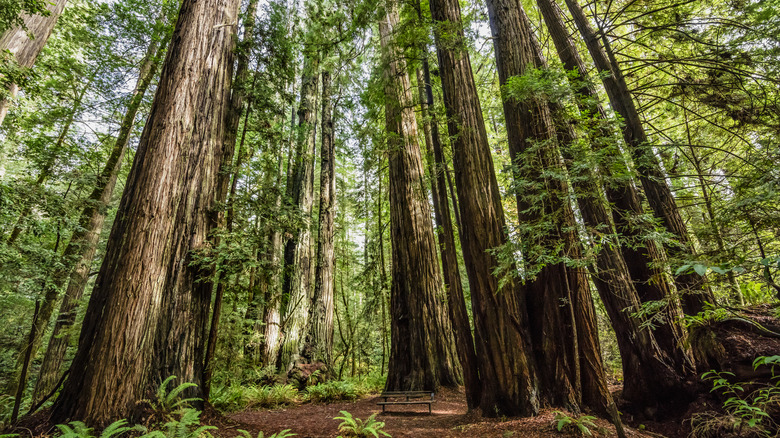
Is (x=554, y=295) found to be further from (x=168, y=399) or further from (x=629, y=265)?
(x=168, y=399)

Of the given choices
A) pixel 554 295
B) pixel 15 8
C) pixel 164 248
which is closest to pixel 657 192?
pixel 554 295

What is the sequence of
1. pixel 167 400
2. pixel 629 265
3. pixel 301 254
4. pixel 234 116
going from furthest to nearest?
pixel 301 254, pixel 234 116, pixel 629 265, pixel 167 400

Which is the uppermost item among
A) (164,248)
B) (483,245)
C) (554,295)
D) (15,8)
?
(15,8)

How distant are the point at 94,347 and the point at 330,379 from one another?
527 cm

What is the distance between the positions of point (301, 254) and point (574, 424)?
7.03 meters

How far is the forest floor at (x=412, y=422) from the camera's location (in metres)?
3.30

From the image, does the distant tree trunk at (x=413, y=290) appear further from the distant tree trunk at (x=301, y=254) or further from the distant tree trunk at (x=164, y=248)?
the distant tree trunk at (x=164, y=248)

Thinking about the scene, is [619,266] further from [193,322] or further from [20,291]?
[20,291]

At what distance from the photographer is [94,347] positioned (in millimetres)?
3436

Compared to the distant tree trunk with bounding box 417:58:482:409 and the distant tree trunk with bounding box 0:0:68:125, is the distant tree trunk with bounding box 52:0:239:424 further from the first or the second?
the distant tree trunk with bounding box 0:0:68:125

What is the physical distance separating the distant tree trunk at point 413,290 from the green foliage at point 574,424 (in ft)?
10.6

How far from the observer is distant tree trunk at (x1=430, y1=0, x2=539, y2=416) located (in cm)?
371

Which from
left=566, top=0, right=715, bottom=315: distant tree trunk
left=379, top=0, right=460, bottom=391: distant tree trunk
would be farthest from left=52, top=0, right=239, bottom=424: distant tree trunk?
left=566, top=0, right=715, bottom=315: distant tree trunk

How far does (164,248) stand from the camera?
4000 millimetres
